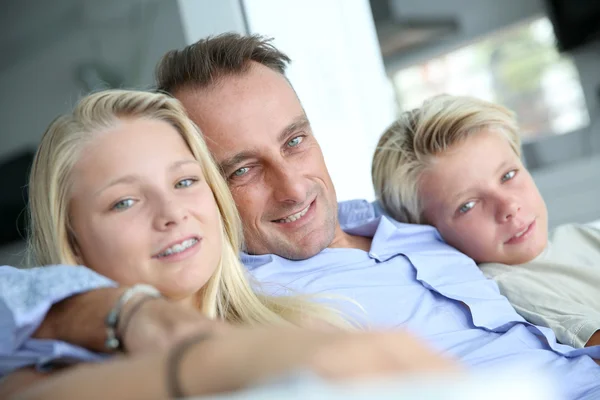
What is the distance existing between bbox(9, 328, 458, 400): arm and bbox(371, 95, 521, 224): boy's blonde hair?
3.95 feet

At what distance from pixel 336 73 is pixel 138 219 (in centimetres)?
193

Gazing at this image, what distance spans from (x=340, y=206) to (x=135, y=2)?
290 centimetres

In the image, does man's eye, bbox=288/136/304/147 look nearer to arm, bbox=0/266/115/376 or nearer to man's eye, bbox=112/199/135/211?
man's eye, bbox=112/199/135/211

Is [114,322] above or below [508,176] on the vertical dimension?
above

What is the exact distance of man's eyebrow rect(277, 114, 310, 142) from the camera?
1.58 m

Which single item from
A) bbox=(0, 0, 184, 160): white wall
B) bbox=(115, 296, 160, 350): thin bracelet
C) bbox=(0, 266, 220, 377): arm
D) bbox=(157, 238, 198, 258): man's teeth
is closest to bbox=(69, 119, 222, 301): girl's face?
bbox=(157, 238, 198, 258): man's teeth

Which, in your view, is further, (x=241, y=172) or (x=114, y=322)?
(x=241, y=172)

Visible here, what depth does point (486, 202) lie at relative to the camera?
1.67 metres

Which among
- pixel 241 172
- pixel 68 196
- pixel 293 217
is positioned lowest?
pixel 293 217

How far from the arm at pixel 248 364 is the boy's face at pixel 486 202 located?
3.79 feet

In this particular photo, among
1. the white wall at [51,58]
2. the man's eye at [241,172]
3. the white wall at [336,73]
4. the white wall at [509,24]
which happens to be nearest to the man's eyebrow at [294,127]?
the man's eye at [241,172]

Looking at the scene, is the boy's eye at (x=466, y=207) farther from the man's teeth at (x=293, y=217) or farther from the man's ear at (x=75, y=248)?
the man's ear at (x=75, y=248)

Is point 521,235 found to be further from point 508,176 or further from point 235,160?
point 235,160

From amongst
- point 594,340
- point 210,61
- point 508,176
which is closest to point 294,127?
point 210,61
